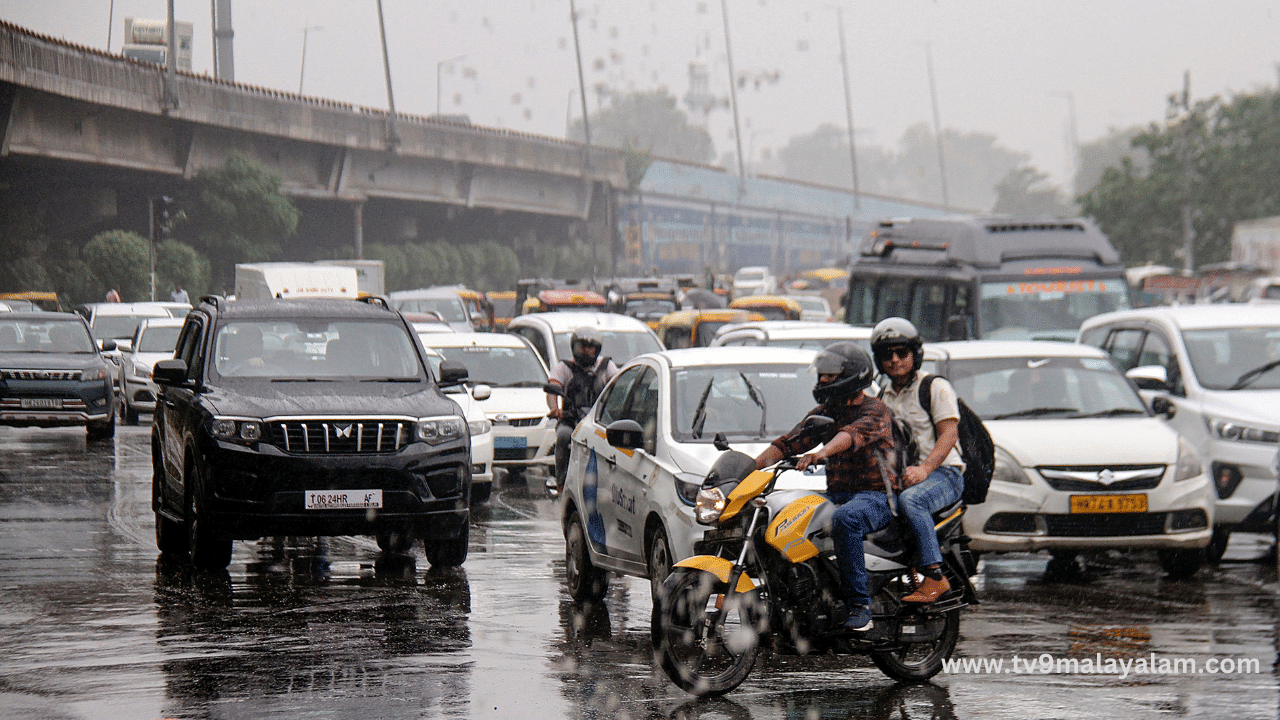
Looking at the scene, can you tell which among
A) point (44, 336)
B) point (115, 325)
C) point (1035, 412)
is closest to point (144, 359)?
point (44, 336)

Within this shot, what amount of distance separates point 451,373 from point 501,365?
7466 millimetres

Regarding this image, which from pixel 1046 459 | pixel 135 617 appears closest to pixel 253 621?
pixel 135 617

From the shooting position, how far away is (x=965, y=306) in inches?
786

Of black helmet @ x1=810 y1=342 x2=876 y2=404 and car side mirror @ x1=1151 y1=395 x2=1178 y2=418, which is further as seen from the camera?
car side mirror @ x1=1151 y1=395 x2=1178 y2=418

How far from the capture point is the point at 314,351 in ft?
38.4

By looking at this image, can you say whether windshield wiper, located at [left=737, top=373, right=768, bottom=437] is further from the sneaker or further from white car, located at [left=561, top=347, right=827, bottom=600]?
the sneaker

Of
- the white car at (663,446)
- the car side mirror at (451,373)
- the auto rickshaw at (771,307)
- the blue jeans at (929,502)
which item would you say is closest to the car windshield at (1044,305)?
the car side mirror at (451,373)

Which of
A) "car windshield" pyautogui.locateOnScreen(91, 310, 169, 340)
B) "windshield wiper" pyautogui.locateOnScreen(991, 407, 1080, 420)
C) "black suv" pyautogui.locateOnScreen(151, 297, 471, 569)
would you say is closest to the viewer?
"black suv" pyautogui.locateOnScreen(151, 297, 471, 569)

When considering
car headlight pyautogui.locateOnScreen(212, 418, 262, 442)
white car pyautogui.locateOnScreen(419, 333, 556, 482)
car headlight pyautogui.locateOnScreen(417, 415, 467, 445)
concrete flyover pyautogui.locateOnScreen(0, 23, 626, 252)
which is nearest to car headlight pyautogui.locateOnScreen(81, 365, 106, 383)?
white car pyautogui.locateOnScreen(419, 333, 556, 482)

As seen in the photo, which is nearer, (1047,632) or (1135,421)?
(1047,632)

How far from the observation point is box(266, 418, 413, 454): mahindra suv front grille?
34.0ft

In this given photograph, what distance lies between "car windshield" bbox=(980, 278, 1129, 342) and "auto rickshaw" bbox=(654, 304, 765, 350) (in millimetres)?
6592

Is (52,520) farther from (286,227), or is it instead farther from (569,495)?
(286,227)

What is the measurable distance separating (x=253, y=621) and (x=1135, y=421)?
6071mm
